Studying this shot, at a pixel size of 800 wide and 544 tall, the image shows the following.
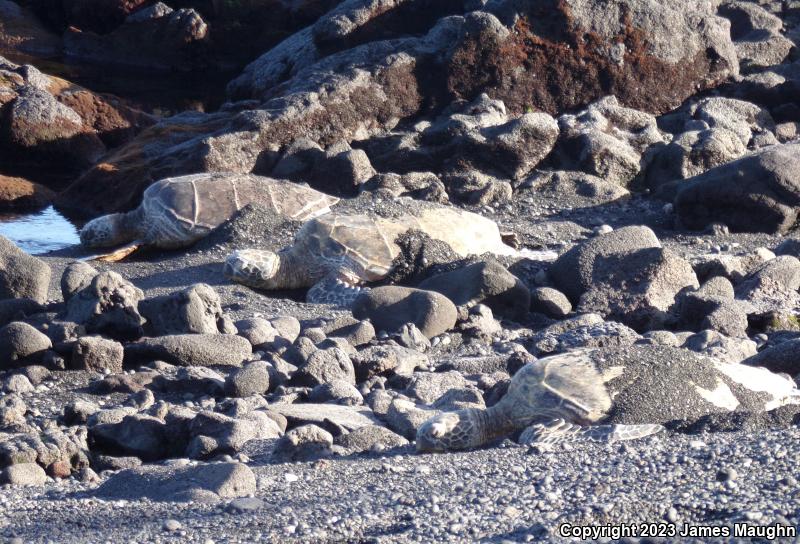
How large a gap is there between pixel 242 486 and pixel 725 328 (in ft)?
14.0

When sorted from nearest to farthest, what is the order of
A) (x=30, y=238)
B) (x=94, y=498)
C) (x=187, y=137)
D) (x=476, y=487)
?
(x=476, y=487) → (x=94, y=498) → (x=30, y=238) → (x=187, y=137)

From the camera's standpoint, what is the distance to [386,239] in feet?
29.7

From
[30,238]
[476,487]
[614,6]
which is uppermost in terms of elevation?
[614,6]

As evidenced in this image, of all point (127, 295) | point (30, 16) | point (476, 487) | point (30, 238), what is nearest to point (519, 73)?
point (30, 238)

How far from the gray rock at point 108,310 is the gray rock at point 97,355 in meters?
0.37

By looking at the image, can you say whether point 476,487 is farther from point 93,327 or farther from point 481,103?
point 481,103

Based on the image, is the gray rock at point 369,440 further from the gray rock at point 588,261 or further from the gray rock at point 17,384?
the gray rock at point 588,261

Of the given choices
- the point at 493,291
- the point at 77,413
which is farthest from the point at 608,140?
the point at 77,413

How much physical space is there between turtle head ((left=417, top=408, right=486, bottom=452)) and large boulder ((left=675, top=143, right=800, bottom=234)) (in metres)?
5.98

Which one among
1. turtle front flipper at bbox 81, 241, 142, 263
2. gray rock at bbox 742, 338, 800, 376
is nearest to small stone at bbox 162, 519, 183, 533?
gray rock at bbox 742, 338, 800, 376

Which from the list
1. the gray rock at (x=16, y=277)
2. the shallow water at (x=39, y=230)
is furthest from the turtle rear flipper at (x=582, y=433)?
the shallow water at (x=39, y=230)

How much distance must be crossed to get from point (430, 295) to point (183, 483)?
355cm

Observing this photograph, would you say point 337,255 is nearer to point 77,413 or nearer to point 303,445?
point 77,413

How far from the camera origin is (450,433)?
5055 millimetres
